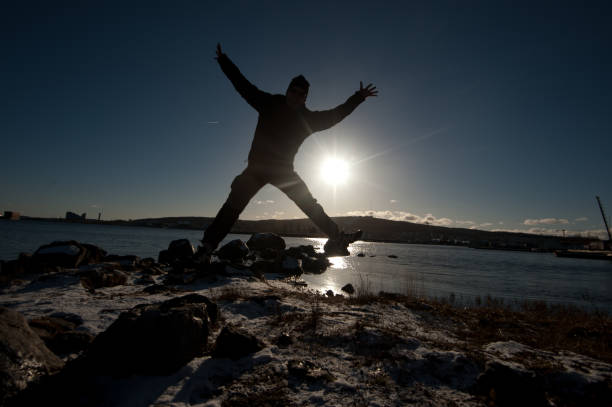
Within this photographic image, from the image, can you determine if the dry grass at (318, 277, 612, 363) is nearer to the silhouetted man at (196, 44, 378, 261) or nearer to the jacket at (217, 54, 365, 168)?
the silhouetted man at (196, 44, 378, 261)

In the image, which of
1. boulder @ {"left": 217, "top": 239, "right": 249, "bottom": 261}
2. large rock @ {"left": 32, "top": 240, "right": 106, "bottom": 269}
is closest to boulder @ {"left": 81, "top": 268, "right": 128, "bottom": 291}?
large rock @ {"left": 32, "top": 240, "right": 106, "bottom": 269}

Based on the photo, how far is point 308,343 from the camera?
319 cm

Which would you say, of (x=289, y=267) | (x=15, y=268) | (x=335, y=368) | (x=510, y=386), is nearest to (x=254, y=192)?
(x=335, y=368)

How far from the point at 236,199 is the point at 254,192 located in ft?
1.02

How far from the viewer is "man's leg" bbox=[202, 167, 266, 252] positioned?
14.9 ft

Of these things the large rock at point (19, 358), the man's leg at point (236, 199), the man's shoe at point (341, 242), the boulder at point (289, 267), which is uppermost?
the man's leg at point (236, 199)

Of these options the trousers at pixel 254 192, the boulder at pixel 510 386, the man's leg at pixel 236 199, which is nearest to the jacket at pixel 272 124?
the trousers at pixel 254 192

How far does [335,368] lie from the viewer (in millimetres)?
2645

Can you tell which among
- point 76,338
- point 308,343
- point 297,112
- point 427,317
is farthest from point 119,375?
point 427,317

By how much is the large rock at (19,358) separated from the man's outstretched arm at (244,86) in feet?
12.5

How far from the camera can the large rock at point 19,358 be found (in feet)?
6.41

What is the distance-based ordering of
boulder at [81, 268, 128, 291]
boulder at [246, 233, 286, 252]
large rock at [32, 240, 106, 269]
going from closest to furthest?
boulder at [81, 268, 128, 291] < large rock at [32, 240, 106, 269] < boulder at [246, 233, 286, 252]

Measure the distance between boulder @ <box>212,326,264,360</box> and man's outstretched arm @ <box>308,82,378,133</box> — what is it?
3.39 m

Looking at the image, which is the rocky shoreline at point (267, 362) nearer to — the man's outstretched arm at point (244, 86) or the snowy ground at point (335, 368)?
the snowy ground at point (335, 368)
